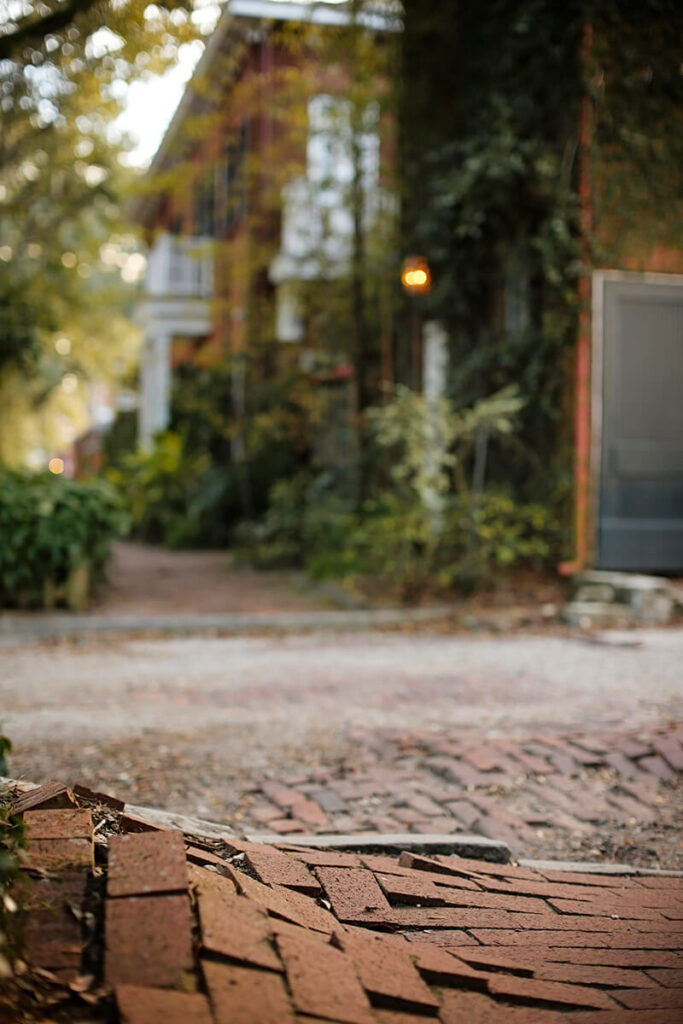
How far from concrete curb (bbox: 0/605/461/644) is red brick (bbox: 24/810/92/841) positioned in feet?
19.1

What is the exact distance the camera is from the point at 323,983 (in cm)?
199

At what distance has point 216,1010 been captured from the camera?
181 centimetres

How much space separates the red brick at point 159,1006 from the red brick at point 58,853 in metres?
0.44

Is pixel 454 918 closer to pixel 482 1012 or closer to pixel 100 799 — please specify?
pixel 482 1012

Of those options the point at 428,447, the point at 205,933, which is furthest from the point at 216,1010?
the point at 428,447

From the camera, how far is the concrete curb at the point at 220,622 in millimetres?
8227

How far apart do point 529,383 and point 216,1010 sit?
8472mm

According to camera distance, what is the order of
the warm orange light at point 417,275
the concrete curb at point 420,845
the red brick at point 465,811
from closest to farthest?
the concrete curb at point 420,845 < the red brick at point 465,811 < the warm orange light at point 417,275

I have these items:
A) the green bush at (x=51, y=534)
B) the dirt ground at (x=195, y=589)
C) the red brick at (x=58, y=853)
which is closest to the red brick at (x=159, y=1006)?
the red brick at (x=58, y=853)

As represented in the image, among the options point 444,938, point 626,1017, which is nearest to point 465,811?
point 444,938

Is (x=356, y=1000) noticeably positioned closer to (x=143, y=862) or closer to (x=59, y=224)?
(x=143, y=862)

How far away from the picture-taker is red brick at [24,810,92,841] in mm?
2354

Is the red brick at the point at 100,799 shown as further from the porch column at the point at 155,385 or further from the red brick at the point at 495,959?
the porch column at the point at 155,385

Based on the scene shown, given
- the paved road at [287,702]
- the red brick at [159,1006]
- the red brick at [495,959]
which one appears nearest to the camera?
the red brick at [159,1006]
